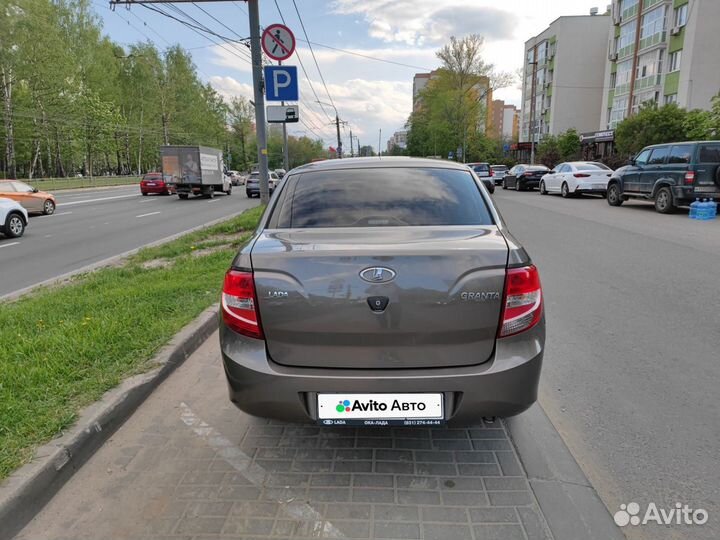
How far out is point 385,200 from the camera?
10.2 ft

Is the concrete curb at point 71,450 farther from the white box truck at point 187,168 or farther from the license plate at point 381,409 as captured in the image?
the white box truck at point 187,168

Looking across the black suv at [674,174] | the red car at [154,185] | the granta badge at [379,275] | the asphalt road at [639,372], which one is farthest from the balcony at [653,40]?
the granta badge at [379,275]

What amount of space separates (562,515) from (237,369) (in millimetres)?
1718

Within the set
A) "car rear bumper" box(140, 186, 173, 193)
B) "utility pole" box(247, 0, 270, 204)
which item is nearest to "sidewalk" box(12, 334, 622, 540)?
"utility pole" box(247, 0, 270, 204)

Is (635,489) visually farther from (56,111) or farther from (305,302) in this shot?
(56,111)

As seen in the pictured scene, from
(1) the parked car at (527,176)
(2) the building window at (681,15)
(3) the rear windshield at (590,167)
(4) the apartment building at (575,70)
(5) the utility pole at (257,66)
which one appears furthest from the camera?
(4) the apartment building at (575,70)

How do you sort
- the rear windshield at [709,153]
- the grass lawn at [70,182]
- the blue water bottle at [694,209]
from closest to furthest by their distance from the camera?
the blue water bottle at [694,209], the rear windshield at [709,153], the grass lawn at [70,182]

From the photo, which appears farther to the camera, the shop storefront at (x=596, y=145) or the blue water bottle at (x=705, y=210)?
the shop storefront at (x=596, y=145)

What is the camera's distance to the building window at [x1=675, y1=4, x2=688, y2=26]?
37.3 metres

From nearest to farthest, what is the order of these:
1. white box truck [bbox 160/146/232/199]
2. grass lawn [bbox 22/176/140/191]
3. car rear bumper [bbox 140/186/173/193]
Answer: white box truck [bbox 160/146/232/199]
car rear bumper [bbox 140/186/173/193]
grass lawn [bbox 22/176/140/191]

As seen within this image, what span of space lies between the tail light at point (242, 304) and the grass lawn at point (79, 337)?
1255 mm

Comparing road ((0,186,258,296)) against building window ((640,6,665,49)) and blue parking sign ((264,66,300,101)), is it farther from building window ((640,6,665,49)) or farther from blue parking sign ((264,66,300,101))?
building window ((640,6,665,49))

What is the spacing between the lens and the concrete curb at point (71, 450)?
7.50 feet

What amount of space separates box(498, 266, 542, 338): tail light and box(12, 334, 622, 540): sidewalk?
827 millimetres
